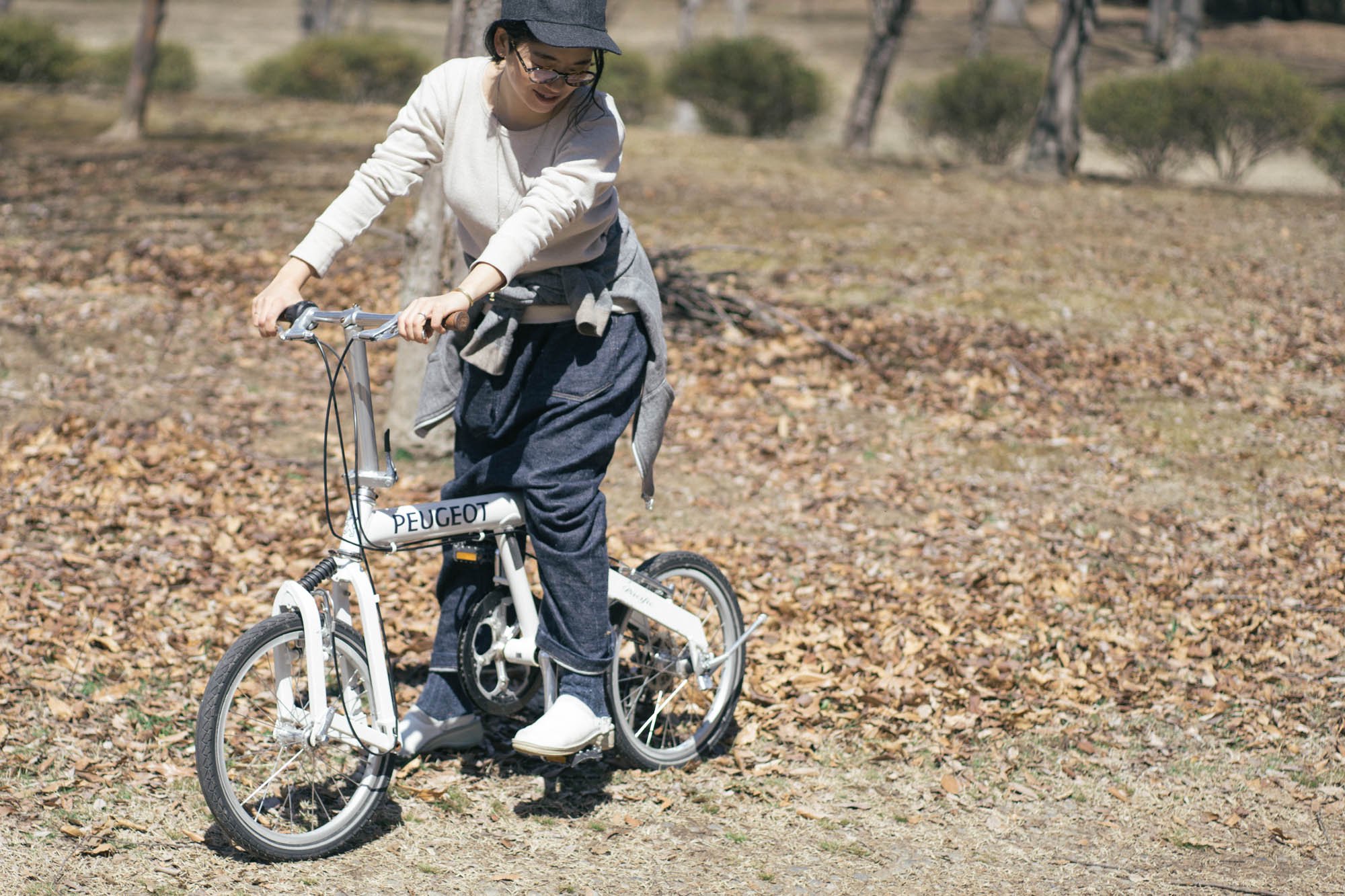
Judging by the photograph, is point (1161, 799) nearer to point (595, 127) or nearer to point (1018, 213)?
point (595, 127)

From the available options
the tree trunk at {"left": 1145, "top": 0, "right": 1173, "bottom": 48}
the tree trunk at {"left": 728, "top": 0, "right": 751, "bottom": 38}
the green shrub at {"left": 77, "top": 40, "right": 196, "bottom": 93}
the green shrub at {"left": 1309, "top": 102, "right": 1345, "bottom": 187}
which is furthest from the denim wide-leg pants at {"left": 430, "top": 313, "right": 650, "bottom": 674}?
the tree trunk at {"left": 1145, "top": 0, "right": 1173, "bottom": 48}

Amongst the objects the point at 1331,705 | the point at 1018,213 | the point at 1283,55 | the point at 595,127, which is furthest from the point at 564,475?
the point at 1283,55

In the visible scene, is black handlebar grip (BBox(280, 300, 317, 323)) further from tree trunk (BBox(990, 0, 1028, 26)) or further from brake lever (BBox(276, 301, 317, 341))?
tree trunk (BBox(990, 0, 1028, 26))

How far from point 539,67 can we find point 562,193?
32cm

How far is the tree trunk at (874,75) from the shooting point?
17.4 m

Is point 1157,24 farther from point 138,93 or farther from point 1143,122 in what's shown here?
point 138,93

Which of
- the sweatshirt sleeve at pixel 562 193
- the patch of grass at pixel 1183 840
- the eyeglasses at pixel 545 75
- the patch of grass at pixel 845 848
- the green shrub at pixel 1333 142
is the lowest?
the patch of grass at pixel 845 848

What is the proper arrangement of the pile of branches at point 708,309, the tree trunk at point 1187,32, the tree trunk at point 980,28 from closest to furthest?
the pile of branches at point 708,309 → the tree trunk at point 1187,32 → the tree trunk at point 980,28

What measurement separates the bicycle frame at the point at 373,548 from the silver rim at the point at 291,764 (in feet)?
0.09

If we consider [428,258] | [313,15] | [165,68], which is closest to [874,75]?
[428,258]

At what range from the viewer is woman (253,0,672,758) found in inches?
127

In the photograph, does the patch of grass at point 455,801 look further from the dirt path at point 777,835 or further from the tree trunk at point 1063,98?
the tree trunk at point 1063,98

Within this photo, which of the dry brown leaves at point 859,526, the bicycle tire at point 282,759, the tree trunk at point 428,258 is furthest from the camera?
the tree trunk at point 428,258

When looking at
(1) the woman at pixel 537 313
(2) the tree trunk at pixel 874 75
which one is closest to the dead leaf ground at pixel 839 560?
(1) the woman at pixel 537 313
